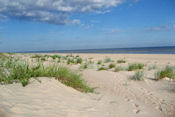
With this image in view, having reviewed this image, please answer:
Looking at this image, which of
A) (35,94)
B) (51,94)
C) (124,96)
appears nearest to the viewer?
(35,94)

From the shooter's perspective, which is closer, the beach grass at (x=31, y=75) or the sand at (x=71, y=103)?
the sand at (x=71, y=103)

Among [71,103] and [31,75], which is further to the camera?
[31,75]

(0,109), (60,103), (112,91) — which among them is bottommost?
(112,91)

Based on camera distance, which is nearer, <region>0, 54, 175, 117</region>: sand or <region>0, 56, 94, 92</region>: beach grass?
<region>0, 54, 175, 117</region>: sand

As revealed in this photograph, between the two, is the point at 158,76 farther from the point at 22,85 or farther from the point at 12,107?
the point at 12,107

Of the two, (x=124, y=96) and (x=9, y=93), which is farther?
(x=124, y=96)

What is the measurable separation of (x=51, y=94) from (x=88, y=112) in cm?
98

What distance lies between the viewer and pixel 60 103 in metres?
3.15

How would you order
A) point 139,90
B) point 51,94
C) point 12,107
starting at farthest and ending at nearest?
point 139,90
point 51,94
point 12,107

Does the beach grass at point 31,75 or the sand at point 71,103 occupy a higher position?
the beach grass at point 31,75

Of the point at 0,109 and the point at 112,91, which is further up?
the point at 0,109

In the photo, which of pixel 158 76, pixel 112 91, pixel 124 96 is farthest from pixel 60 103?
pixel 158 76

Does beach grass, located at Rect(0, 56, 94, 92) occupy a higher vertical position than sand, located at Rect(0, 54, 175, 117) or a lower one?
higher

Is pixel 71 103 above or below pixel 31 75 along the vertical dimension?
below
